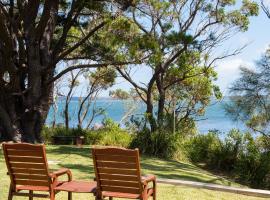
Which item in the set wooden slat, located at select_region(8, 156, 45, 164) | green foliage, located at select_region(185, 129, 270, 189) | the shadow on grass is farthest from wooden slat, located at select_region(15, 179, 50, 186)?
green foliage, located at select_region(185, 129, 270, 189)

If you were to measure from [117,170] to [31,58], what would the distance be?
11728 millimetres

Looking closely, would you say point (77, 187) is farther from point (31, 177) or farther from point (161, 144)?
point (161, 144)

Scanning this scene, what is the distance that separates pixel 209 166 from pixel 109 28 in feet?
18.4

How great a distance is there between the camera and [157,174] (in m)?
11.0

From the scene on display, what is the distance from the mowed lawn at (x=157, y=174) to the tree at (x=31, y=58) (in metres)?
2.27

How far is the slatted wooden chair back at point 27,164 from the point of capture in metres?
5.87

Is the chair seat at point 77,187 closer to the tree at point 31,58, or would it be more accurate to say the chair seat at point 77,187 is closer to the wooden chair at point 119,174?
the wooden chair at point 119,174

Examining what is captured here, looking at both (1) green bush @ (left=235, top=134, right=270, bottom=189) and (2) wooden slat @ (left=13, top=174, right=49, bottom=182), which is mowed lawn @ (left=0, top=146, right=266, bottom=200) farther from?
(1) green bush @ (left=235, top=134, right=270, bottom=189)

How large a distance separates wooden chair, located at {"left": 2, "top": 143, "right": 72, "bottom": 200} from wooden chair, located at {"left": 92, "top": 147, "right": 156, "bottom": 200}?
597 millimetres

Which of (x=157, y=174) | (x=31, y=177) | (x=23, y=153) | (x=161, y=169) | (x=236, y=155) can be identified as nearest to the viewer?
(x=23, y=153)

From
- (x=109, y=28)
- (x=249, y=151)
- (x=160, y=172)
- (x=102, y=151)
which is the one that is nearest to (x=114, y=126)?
(x=109, y=28)

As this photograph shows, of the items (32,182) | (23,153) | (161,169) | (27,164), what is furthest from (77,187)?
(161,169)

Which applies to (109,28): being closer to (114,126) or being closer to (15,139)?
(15,139)

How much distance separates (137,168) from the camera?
5582 millimetres
